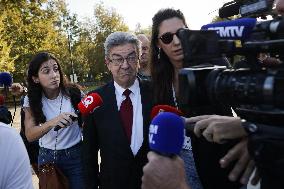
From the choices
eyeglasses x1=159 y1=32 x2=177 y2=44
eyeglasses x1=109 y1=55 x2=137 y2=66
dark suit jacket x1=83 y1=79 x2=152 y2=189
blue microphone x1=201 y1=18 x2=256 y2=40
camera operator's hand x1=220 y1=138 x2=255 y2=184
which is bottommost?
dark suit jacket x1=83 y1=79 x2=152 y2=189

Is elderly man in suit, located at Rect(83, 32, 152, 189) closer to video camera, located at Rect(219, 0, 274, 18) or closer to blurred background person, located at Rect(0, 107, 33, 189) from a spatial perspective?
blurred background person, located at Rect(0, 107, 33, 189)

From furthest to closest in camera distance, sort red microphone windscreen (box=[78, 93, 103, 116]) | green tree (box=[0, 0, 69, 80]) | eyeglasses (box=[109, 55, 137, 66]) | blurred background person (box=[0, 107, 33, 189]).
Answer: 1. green tree (box=[0, 0, 69, 80])
2. eyeglasses (box=[109, 55, 137, 66])
3. red microphone windscreen (box=[78, 93, 103, 116])
4. blurred background person (box=[0, 107, 33, 189])

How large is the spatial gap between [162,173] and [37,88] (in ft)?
9.16

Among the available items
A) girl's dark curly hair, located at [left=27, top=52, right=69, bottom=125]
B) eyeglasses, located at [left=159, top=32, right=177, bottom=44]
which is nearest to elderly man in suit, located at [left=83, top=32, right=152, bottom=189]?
eyeglasses, located at [left=159, top=32, right=177, bottom=44]

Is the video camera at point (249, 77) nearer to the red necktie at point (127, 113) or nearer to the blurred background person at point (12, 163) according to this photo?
the blurred background person at point (12, 163)

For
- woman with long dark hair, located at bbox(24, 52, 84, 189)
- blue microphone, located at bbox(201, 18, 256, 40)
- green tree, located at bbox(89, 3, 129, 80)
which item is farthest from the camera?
green tree, located at bbox(89, 3, 129, 80)

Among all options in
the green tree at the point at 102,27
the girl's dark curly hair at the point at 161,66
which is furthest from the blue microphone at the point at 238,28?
the green tree at the point at 102,27

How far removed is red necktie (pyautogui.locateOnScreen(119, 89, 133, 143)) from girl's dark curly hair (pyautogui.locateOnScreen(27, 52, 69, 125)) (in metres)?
1.11

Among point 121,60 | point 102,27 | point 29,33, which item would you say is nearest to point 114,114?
point 121,60

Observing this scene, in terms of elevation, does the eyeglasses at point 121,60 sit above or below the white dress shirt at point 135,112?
above

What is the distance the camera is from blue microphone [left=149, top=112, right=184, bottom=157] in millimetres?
1271

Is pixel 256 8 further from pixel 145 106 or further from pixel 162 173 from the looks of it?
pixel 145 106

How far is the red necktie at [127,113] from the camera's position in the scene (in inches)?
108

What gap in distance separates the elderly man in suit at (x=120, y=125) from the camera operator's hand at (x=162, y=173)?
4.63 ft
